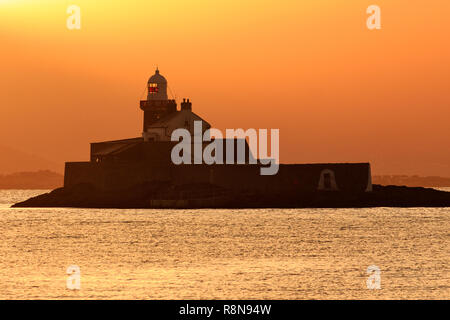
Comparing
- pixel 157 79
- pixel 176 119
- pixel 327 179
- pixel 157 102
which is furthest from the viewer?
pixel 157 79

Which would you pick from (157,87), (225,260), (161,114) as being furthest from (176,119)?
(225,260)

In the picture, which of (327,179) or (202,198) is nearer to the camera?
(327,179)

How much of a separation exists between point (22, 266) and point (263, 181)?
31.0 metres

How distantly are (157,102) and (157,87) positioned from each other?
1.25 m

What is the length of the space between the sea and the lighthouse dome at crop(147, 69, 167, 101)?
48.6ft

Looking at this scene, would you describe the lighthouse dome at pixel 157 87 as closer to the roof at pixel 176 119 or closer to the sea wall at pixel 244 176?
the roof at pixel 176 119

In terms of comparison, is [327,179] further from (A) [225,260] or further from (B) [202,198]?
(A) [225,260]

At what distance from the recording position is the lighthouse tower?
2235 inches

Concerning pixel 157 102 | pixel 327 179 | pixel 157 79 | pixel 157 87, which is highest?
pixel 157 79

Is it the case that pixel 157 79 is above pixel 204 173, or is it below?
above

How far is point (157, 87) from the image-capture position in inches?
2250

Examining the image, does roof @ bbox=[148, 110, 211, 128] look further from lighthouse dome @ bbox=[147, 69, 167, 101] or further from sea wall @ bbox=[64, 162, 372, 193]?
sea wall @ bbox=[64, 162, 372, 193]
